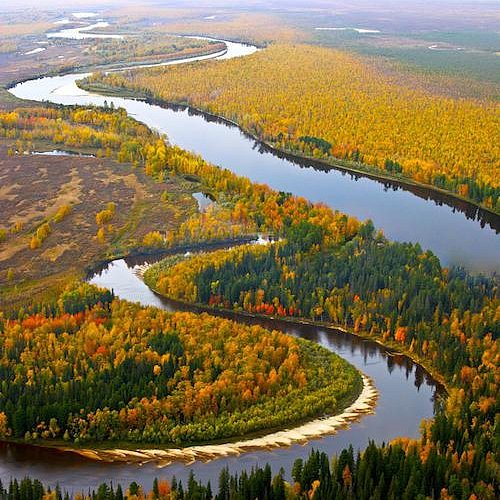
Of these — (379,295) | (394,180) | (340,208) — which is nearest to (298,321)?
(379,295)

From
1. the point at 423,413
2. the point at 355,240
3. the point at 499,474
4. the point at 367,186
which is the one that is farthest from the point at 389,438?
the point at 367,186

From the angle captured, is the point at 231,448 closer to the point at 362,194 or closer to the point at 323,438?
the point at 323,438

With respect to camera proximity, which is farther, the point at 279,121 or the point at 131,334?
the point at 279,121

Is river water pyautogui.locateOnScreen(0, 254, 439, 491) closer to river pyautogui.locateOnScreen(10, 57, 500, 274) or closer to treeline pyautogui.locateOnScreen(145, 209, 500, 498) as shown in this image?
treeline pyautogui.locateOnScreen(145, 209, 500, 498)

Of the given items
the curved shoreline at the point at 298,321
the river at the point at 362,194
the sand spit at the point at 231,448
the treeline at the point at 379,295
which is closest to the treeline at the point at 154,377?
the sand spit at the point at 231,448

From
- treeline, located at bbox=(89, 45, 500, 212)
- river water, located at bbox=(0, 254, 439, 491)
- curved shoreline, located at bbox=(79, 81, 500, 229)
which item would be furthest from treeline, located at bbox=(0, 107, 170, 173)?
river water, located at bbox=(0, 254, 439, 491)

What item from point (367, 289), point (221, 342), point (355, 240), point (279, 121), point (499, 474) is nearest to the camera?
point (499, 474)

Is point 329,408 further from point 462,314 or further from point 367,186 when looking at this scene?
point 367,186
